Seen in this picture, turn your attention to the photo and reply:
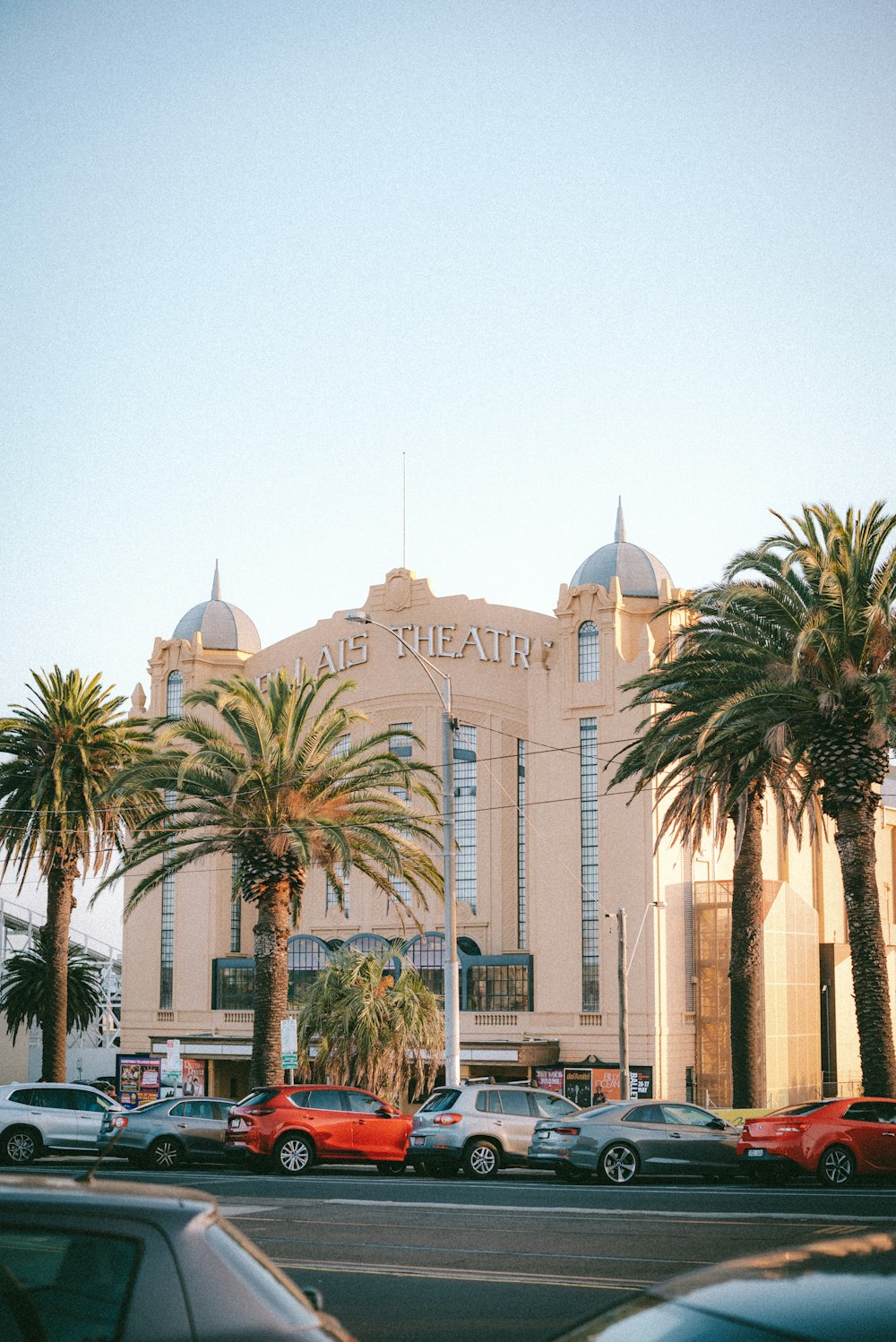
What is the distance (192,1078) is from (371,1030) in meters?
18.9

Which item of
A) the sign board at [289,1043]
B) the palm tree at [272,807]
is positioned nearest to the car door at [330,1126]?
the sign board at [289,1043]

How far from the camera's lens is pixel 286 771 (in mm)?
34500

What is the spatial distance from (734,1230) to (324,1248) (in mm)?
4185

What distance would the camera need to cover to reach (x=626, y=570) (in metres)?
56.9

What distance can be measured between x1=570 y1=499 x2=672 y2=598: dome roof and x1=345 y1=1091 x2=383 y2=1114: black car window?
3212 centimetres

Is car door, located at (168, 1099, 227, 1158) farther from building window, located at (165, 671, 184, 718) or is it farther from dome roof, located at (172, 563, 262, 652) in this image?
dome roof, located at (172, 563, 262, 652)

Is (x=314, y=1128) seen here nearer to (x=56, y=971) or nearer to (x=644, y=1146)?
(x=644, y=1146)

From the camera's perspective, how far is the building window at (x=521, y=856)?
5422cm

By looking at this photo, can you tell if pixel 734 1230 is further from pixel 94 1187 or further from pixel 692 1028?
pixel 692 1028

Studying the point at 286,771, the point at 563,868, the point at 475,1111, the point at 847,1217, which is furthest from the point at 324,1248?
the point at 563,868

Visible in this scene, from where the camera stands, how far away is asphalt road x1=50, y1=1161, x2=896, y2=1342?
37.8ft

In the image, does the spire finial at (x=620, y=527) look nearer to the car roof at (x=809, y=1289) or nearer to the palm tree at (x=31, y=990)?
the palm tree at (x=31, y=990)

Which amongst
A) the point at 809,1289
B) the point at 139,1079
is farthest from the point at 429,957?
the point at 809,1289

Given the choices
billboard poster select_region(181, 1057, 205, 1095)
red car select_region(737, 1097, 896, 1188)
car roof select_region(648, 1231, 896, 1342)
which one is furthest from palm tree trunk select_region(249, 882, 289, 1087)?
car roof select_region(648, 1231, 896, 1342)
